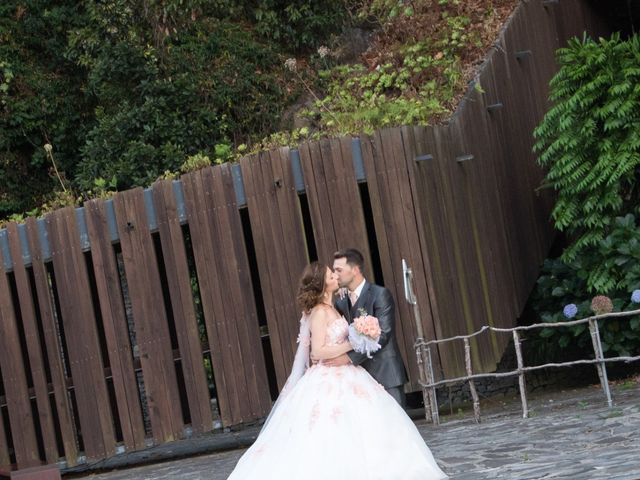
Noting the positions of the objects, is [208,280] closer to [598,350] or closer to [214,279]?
[214,279]

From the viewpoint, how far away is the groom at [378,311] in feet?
25.6

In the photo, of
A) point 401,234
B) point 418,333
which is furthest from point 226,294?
point 418,333

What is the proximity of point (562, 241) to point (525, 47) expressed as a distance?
8.53 ft

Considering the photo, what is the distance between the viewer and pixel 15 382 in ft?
37.3

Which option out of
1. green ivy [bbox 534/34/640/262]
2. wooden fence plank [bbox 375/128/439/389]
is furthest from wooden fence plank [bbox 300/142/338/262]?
green ivy [bbox 534/34/640/262]

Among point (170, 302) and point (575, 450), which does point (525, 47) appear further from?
point (575, 450)

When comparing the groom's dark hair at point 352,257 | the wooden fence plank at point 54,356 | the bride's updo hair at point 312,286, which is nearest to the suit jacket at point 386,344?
the groom's dark hair at point 352,257

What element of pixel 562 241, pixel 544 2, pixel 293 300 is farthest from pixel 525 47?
pixel 293 300

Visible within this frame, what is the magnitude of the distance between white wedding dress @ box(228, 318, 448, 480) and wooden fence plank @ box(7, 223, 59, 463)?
4623 millimetres

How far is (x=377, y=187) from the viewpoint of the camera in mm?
10844

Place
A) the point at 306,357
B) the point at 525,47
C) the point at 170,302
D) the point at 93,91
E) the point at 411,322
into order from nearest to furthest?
the point at 306,357 → the point at 411,322 → the point at 170,302 → the point at 525,47 → the point at 93,91

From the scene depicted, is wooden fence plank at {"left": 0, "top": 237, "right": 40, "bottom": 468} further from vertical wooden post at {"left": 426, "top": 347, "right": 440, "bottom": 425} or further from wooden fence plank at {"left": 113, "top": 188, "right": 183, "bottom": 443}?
vertical wooden post at {"left": 426, "top": 347, "right": 440, "bottom": 425}

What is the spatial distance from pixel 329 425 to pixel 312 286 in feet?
2.98

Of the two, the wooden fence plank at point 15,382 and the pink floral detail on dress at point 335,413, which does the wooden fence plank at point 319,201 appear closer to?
the wooden fence plank at point 15,382
